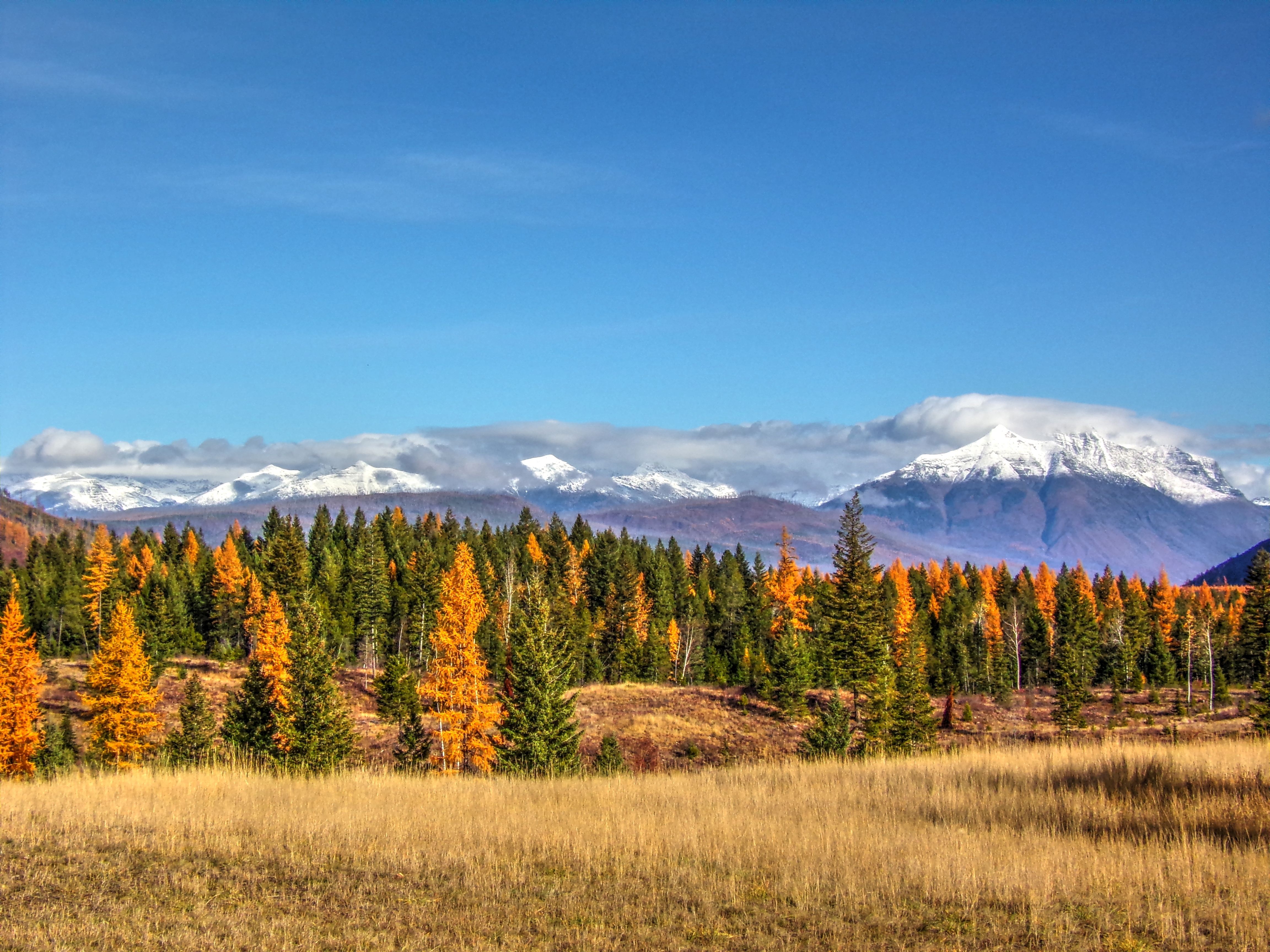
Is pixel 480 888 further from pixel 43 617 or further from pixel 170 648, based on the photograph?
pixel 43 617

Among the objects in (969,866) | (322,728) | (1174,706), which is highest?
(969,866)

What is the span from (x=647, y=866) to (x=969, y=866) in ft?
11.7

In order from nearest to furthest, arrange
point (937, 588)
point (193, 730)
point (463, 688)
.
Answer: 1. point (193, 730)
2. point (463, 688)
3. point (937, 588)

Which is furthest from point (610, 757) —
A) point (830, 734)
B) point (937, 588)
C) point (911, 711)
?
point (937, 588)

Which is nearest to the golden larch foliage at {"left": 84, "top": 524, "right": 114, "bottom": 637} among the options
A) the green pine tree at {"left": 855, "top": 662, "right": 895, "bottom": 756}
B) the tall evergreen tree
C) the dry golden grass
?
the tall evergreen tree

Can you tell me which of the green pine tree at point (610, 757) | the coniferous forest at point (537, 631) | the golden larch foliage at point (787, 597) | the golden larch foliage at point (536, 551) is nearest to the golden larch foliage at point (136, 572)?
the coniferous forest at point (537, 631)

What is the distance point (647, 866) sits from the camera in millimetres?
10773

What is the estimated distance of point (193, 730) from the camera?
137ft

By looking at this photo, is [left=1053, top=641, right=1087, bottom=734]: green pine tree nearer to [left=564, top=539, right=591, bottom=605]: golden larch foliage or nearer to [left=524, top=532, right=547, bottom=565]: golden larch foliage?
[left=564, top=539, right=591, bottom=605]: golden larch foliage

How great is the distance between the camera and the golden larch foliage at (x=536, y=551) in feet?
393

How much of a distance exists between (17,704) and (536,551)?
8263 centimetres

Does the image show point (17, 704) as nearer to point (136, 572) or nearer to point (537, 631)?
point (537, 631)

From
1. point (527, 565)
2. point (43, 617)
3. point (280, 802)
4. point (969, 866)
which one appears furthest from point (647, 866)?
point (43, 617)

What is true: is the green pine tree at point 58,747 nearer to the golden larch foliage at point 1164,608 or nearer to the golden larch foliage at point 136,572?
the golden larch foliage at point 136,572
